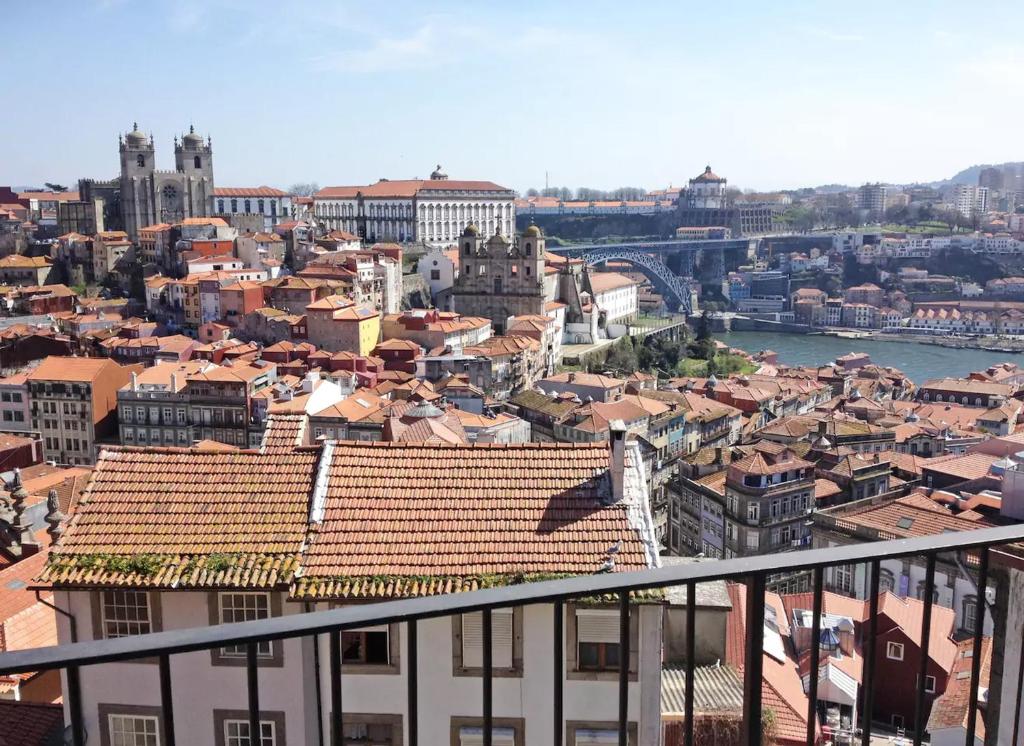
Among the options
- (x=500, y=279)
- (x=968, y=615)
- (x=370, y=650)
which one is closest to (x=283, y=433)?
(x=370, y=650)

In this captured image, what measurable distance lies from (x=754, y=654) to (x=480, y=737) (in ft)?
9.12

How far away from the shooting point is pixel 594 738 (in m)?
3.99

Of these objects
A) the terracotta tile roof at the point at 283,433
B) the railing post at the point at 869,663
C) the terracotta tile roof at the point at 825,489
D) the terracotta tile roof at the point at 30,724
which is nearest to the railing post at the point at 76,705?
the railing post at the point at 869,663

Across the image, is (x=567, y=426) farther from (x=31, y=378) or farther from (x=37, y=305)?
(x=37, y=305)

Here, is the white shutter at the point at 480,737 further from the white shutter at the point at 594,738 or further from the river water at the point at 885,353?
the river water at the point at 885,353

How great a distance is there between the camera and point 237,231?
3928cm

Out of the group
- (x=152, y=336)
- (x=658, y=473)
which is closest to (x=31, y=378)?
(x=152, y=336)

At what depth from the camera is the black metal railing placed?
108 cm

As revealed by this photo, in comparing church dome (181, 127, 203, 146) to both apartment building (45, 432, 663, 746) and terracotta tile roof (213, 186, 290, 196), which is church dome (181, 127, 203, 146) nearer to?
terracotta tile roof (213, 186, 290, 196)

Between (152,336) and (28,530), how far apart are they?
20536 mm

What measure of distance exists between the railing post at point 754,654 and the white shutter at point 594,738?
8.76 feet

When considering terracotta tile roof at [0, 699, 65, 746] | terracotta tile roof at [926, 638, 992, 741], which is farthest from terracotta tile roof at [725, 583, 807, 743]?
terracotta tile roof at [0, 699, 65, 746]

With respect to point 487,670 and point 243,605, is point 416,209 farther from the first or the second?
point 487,670

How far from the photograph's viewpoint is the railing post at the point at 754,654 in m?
1.35
